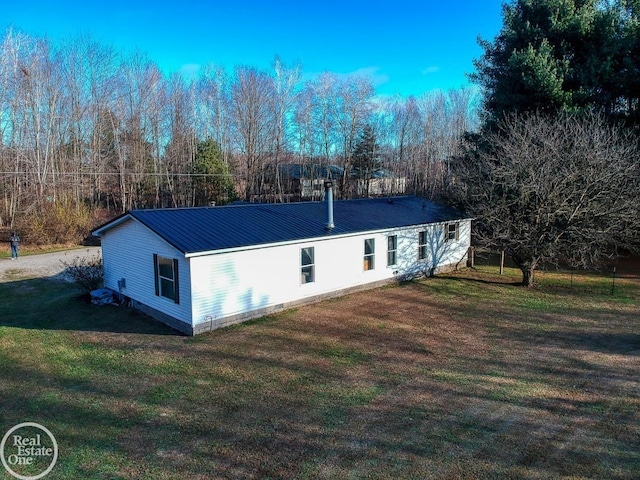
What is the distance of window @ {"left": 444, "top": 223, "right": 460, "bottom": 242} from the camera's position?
1802 cm

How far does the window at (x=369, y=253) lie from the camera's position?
48.7 feet

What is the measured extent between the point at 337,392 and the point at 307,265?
20.1 feet

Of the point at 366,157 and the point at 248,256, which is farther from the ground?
the point at 366,157

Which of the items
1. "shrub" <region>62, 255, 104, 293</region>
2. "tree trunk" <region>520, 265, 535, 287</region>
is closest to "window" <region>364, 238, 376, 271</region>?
"tree trunk" <region>520, 265, 535, 287</region>

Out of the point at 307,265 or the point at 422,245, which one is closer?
the point at 307,265

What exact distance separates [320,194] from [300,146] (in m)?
5.03

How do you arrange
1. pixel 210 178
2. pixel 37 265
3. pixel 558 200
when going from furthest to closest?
pixel 210 178, pixel 37 265, pixel 558 200

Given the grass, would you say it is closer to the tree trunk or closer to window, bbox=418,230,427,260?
the tree trunk

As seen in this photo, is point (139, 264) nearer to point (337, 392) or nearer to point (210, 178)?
point (337, 392)

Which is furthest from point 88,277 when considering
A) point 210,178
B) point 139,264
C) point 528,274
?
point 210,178

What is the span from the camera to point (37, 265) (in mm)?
20531

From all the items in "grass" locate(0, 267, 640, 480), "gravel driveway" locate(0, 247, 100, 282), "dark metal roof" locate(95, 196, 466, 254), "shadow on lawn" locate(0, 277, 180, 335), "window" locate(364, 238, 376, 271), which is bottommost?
"grass" locate(0, 267, 640, 480)

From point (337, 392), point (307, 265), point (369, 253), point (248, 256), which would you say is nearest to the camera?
point (337, 392)

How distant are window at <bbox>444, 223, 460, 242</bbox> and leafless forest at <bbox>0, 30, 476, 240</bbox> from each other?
701 inches
